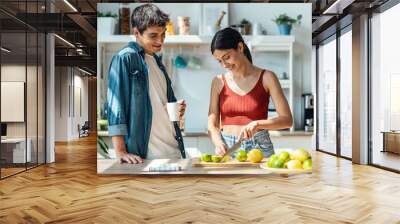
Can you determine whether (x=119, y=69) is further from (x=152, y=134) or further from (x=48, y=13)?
(x=48, y=13)

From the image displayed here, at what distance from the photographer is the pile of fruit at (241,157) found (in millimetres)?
5555

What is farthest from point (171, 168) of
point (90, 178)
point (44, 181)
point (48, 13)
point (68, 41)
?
point (68, 41)

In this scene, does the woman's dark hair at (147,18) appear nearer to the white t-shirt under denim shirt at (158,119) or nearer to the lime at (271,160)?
the white t-shirt under denim shirt at (158,119)

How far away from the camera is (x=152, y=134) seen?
221 inches

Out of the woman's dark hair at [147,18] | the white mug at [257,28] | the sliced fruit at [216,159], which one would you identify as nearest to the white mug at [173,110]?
the sliced fruit at [216,159]

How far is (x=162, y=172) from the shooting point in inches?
225

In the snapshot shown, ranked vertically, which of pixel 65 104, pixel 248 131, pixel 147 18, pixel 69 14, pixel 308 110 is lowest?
pixel 248 131

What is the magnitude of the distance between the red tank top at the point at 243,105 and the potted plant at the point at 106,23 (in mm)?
1563

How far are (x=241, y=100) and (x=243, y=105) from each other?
68 mm

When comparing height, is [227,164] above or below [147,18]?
below

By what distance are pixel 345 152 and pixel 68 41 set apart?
648 centimetres

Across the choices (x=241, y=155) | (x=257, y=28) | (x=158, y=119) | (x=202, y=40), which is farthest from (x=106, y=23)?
(x=241, y=155)

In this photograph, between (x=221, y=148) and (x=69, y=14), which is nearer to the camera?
(x=221, y=148)

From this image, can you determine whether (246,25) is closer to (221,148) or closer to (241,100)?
(241,100)
